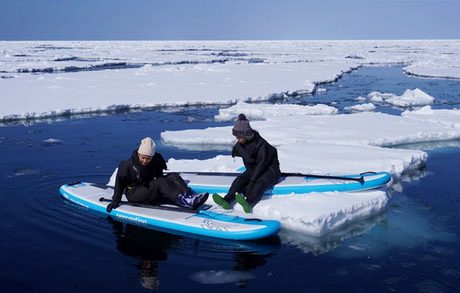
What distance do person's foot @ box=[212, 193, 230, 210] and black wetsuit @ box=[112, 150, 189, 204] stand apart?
393 millimetres

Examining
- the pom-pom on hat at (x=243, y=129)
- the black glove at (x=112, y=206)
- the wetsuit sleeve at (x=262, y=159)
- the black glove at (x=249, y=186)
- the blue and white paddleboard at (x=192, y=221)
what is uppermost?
the pom-pom on hat at (x=243, y=129)

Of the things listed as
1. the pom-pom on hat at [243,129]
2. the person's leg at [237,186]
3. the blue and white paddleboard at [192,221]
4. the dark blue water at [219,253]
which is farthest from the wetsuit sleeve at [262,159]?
the dark blue water at [219,253]

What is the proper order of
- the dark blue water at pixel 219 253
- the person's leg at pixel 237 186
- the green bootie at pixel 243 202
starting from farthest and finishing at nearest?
the person's leg at pixel 237 186 < the green bootie at pixel 243 202 < the dark blue water at pixel 219 253

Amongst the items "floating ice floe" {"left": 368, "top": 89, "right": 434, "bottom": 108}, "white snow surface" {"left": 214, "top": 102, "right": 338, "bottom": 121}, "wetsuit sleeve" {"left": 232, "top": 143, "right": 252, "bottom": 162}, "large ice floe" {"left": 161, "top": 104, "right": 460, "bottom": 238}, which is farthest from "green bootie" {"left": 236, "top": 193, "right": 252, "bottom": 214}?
"floating ice floe" {"left": 368, "top": 89, "right": 434, "bottom": 108}

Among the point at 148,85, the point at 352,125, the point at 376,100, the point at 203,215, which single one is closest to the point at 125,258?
the point at 203,215

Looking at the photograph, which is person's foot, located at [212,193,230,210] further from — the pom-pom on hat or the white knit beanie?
the white knit beanie

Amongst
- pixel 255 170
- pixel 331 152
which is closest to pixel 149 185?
pixel 255 170

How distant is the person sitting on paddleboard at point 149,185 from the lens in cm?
703

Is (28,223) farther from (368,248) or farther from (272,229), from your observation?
(368,248)

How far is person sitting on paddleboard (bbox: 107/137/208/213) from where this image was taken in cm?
703

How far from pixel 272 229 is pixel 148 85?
1928 centimetres

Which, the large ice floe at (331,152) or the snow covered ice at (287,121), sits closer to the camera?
the large ice floe at (331,152)

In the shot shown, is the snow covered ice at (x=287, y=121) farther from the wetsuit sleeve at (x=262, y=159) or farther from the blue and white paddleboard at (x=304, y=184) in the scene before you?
the wetsuit sleeve at (x=262, y=159)

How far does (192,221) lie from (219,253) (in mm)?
699
